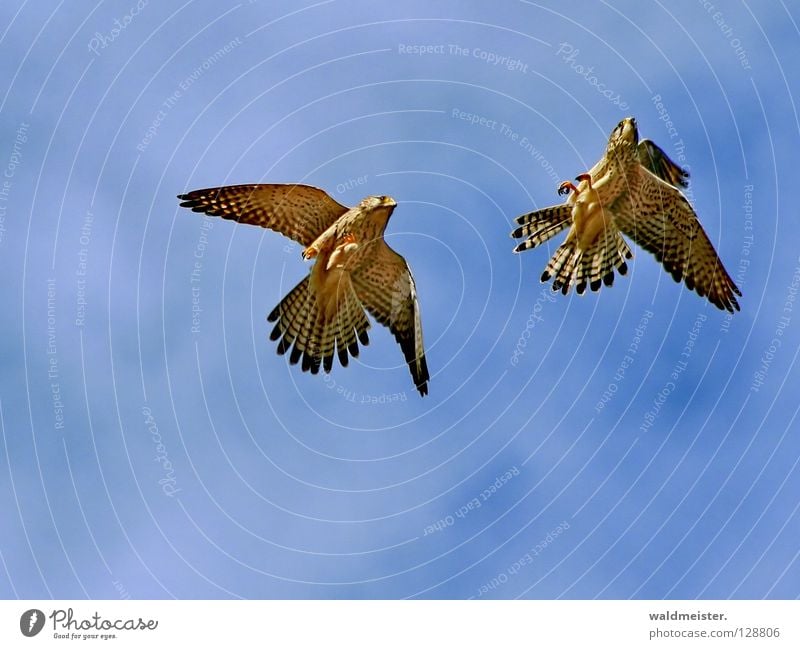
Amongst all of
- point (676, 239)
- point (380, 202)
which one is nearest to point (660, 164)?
point (676, 239)

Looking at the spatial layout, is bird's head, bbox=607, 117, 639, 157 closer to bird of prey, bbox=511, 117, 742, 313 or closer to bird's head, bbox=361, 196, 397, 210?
bird of prey, bbox=511, 117, 742, 313

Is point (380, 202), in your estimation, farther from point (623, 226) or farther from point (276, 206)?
point (623, 226)

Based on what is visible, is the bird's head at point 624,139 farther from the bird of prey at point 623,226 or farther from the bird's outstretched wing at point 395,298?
the bird's outstretched wing at point 395,298

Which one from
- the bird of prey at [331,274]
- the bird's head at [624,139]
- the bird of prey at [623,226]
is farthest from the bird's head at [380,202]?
the bird's head at [624,139]

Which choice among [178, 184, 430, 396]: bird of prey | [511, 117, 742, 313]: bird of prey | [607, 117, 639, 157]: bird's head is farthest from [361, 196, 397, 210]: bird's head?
[607, 117, 639, 157]: bird's head
